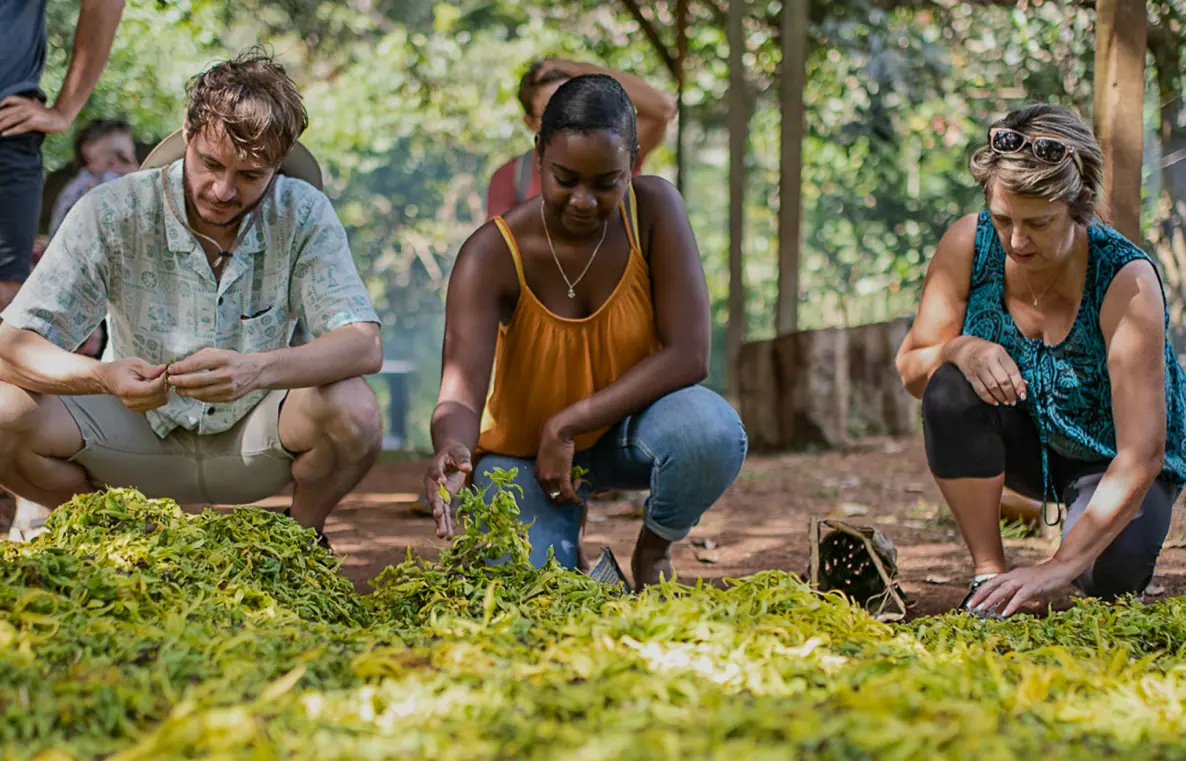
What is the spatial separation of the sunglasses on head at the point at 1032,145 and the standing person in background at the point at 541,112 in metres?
1.85

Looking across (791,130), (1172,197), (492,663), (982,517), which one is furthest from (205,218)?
(1172,197)

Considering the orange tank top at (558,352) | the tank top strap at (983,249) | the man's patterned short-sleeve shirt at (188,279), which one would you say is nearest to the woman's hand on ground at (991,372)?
the tank top strap at (983,249)

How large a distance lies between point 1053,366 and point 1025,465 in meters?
0.31

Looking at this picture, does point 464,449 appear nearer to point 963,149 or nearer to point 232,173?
point 232,173

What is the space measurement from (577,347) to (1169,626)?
1544 mm

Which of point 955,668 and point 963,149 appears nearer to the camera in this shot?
point 955,668

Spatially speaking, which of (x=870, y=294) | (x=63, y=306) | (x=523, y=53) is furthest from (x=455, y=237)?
(x=63, y=306)

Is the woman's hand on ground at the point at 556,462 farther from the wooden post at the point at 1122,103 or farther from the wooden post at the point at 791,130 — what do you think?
the wooden post at the point at 791,130

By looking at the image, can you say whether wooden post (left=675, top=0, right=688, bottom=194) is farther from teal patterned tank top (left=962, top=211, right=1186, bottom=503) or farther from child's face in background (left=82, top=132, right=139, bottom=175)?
teal patterned tank top (left=962, top=211, right=1186, bottom=503)

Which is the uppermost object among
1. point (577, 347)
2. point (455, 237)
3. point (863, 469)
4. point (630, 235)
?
point (455, 237)

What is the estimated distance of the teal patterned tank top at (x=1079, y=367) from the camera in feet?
10.1

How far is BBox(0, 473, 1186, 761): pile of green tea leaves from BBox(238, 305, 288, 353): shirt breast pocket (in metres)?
0.79

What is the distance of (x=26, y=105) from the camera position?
12.5 feet

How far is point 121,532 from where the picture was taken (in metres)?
2.54
